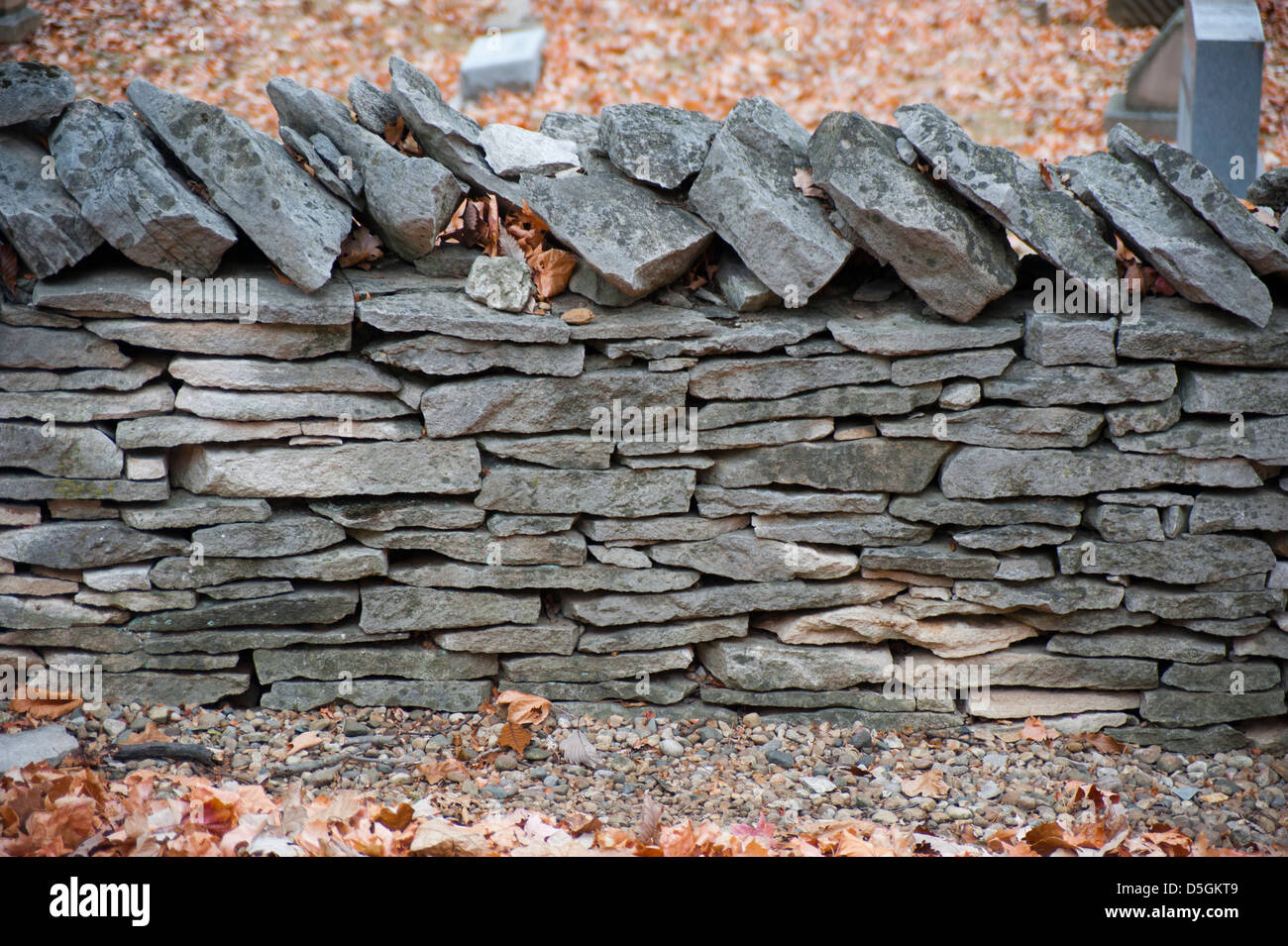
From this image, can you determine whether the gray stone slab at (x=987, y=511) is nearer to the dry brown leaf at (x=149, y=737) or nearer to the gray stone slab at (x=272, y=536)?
the gray stone slab at (x=272, y=536)

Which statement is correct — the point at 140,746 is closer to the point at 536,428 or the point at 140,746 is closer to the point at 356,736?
the point at 356,736

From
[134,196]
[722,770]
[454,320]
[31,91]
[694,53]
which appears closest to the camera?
[134,196]

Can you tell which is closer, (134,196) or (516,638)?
(134,196)

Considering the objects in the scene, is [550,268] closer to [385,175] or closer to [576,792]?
[385,175]

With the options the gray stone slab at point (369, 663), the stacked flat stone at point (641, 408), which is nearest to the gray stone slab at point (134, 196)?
the stacked flat stone at point (641, 408)

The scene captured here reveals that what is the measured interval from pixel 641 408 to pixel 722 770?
1.38 m

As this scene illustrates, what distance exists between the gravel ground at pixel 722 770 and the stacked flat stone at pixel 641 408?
0.12 meters

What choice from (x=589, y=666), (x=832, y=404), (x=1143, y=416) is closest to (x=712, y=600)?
(x=589, y=666)

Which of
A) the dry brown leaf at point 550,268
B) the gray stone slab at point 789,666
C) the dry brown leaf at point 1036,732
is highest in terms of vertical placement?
the dry brown leaf at point 550,268

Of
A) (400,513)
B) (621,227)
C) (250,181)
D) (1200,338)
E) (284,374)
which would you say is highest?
(250,181)

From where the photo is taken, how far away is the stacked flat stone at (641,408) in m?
3.42

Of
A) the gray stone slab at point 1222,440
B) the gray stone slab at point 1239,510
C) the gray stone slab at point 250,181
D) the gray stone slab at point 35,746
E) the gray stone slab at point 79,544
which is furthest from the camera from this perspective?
the gray stone slab at point 1239,510

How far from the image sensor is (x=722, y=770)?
3.66 m

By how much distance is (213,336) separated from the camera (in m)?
3.40
